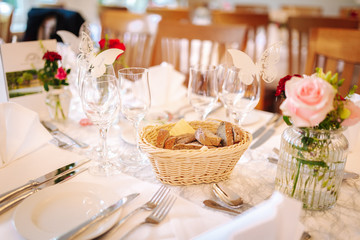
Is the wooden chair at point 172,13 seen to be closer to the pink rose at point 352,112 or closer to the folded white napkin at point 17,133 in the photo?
the folded white napkin at point 17,133

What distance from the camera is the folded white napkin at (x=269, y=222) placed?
50cm

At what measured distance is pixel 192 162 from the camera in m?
0.82

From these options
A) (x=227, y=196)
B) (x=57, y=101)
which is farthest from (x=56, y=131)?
(x=227, y=196)

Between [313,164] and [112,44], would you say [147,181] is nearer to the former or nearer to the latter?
[313,164]

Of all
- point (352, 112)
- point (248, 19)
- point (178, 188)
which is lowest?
Answer: point (178, 188)

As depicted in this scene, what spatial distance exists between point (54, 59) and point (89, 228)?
2.47 feet

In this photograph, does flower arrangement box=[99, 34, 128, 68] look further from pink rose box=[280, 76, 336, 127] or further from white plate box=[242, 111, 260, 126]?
pink rose box=[280, 76, 336, 127]

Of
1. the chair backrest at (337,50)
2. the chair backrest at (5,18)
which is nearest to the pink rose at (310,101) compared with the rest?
the chair backrest at (337,50)

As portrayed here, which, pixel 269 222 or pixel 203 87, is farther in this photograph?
pixel 203 87

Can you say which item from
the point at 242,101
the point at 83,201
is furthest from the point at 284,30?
the point at 83,201

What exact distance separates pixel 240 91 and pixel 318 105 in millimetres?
435

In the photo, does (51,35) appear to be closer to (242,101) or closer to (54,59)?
(54,59)

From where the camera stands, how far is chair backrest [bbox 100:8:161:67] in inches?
85.5

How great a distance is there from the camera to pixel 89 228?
2.19ft
